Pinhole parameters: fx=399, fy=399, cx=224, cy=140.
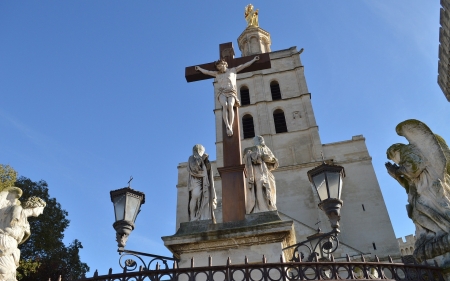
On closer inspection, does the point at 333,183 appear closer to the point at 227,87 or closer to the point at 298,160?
the point at 227,87

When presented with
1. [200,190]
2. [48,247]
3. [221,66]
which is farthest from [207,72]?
[48,247]

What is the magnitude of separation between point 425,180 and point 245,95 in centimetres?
3209

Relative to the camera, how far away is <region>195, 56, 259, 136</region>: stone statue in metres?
8.12

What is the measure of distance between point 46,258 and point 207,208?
18027 millimetres

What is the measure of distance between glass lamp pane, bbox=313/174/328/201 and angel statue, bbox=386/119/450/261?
1.03 meters

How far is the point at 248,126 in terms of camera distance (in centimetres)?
3469

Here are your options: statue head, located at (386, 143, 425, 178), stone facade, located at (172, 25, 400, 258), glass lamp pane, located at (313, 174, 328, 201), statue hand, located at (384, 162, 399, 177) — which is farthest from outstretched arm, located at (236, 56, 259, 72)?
stone facade, located at (172, 25, 400, 258)

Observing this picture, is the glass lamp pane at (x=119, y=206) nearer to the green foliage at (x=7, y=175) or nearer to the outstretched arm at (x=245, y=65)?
the outstretched arm at (x=245, y=65)

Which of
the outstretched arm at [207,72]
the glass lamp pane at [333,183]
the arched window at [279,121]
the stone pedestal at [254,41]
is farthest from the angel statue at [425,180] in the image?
the stone pedestal at [254,41]

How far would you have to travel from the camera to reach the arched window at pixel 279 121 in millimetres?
34156

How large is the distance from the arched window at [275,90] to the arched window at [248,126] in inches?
134

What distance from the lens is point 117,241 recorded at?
610 cm

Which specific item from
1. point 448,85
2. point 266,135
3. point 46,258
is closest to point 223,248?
point 46,258

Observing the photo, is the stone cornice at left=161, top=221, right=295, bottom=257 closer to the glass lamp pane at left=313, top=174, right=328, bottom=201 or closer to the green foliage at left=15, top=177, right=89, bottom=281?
the glass lamp pane at left=313, top=174, right=328, bottom=201
